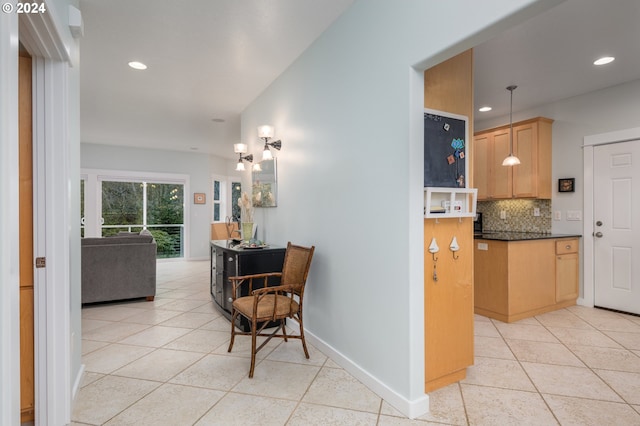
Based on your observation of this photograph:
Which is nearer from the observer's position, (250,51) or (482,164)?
(250,51)

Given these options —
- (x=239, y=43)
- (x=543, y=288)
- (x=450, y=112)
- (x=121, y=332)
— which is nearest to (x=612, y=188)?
(x=543, y=288)

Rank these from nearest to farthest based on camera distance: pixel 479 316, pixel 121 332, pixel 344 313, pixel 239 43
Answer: pixel 344 313 < pixel 239 43 < pixel 121 332 < pixel 479 316

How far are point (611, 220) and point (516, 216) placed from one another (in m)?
1.10

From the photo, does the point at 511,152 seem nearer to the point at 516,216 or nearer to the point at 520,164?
the point at 520,164

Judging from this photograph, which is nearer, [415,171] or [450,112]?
[415,171]

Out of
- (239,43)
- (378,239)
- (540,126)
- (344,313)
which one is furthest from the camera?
(540,126)

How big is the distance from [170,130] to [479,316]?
5840 mm

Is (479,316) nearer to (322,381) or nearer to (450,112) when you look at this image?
(322,381)

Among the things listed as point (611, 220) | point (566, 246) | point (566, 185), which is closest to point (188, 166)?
point (566, 185)

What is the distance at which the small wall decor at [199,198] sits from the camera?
8312 mm

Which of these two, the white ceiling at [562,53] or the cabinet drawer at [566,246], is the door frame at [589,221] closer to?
the cabinet drawer at [566,246]

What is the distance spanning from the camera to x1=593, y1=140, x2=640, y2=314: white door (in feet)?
12.6

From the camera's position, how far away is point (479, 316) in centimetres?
390

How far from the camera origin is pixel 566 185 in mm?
4418
